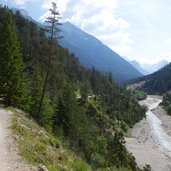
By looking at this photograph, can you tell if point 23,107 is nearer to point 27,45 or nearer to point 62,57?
point 27,45

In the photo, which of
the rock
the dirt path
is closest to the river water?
the dirt path

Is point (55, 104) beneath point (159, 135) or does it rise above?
above

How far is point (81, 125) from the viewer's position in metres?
80.3

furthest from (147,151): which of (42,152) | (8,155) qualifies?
(8,155)

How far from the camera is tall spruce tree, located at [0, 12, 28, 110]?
47281 mm

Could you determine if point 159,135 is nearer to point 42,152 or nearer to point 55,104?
point 55,104

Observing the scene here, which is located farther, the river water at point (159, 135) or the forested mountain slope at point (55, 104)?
the river water at point (159, 135)

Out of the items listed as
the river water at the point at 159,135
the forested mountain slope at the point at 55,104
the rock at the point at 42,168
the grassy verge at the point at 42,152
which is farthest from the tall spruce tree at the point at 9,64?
the river water at the point at 159,135

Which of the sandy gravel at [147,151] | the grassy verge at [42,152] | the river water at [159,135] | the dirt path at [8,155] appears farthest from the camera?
the river water at [159,135]

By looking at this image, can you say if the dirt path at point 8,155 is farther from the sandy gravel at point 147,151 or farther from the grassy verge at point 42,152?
the sandy gravel at point 147,151

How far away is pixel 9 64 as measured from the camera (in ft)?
157

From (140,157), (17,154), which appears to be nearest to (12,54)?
(17,154)

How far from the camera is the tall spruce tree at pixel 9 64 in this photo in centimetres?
4728

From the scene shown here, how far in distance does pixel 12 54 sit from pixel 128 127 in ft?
390
